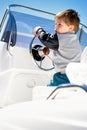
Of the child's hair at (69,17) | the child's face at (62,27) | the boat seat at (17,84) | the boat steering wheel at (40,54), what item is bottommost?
the boat seat at (17,84)

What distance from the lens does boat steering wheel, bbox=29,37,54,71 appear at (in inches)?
101

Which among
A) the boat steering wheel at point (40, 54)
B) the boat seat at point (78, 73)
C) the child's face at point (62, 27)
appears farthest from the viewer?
the boat steering wheel at point (40, 54)

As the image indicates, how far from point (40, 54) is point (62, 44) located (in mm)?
362

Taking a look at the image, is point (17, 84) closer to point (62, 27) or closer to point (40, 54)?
point (40, 54)

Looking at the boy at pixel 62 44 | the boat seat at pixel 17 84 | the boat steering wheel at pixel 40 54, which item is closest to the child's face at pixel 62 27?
the boy at pixel 62 44

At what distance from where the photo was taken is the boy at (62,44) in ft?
7.40

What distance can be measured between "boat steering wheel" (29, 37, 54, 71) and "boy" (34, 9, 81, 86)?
22 cm

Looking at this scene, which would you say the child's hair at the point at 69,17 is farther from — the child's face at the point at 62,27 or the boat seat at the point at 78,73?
the boat seat at the point at 78,73

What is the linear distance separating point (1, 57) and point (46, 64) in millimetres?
441

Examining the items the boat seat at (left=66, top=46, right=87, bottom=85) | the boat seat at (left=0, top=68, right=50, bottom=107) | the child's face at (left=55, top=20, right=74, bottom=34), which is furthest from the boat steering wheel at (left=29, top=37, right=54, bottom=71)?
the boat seat at (left=66, top=46, right=87, bottom=85)

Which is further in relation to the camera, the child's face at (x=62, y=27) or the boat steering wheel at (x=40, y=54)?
the boat steering wheel at (x=40, y=54)

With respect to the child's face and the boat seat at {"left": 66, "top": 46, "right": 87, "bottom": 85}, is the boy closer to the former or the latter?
the child's face

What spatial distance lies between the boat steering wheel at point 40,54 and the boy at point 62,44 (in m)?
0.22

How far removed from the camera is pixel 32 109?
952 millimetres
